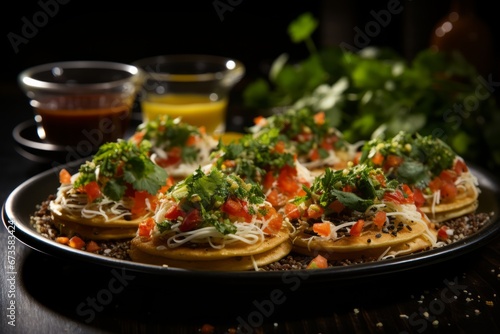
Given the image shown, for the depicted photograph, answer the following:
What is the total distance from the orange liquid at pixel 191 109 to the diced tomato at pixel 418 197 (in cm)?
336

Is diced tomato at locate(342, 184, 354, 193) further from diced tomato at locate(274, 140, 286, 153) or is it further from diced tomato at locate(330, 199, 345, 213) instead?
diced tomato at locate(274, 140, 286, 153)

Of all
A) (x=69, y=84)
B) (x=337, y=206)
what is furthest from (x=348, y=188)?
(x=69, y=84)

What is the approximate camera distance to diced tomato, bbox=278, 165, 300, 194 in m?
6.01

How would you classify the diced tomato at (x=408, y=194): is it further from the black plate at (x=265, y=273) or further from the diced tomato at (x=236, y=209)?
the diced tomato at (x=236, y=209)

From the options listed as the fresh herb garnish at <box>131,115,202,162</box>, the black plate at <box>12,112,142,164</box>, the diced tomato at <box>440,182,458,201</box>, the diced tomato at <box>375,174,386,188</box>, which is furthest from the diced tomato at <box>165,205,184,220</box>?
the black plate at <box>12,112,142,164</box>

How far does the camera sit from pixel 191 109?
28.2 ft

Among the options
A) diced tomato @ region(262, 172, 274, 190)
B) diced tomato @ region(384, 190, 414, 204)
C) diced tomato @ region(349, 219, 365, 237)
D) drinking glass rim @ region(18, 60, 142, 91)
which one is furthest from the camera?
drinking glass rim @ region(18, 60, 142, 91)

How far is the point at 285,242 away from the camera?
16.6 feet

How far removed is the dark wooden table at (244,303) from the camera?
438 centimetres

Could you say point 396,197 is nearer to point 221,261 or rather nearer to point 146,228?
point 221,261

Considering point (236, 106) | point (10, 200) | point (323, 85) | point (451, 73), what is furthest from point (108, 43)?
point (10, 200)

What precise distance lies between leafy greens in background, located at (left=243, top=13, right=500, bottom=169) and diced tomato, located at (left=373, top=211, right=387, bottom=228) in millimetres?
2599

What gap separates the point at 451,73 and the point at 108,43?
6909 millimetres

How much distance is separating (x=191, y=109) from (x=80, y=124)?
1.29 metres
